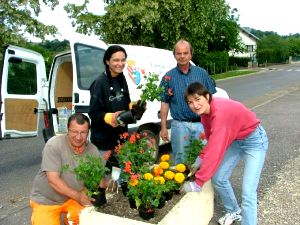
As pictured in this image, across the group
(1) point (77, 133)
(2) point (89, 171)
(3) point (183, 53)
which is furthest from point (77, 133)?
(3) point (183, 53)

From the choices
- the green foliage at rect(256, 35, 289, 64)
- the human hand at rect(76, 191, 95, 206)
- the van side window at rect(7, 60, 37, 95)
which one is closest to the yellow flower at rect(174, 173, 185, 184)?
the human hand at rect(76, 191, 95, 206)

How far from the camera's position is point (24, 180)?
19.9 ft

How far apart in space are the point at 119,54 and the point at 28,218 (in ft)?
7.76

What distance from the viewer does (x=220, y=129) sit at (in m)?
3.26

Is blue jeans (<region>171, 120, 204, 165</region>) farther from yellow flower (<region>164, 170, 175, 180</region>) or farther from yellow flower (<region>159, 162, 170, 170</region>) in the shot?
yellow flower (<region>164, 170, 175, 180</region>)

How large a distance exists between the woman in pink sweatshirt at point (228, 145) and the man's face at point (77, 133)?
914 mm

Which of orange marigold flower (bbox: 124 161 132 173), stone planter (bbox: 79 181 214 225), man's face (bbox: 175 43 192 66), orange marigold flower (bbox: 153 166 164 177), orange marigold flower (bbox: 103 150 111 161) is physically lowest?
stone planter (bbox: 79 181 214 225)

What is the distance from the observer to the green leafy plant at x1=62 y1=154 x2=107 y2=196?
3.06m

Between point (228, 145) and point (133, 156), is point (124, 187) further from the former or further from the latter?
point (228, 145)

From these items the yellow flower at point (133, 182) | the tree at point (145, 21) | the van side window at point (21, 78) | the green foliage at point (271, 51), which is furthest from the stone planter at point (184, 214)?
the green foliage at point (271, 51)

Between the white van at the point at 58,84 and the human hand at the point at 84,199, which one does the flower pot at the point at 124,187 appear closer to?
the human hand at the point at 84,199

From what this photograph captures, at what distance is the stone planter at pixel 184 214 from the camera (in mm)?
3156

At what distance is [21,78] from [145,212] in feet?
14.1

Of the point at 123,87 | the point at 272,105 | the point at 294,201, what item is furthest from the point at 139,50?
the point at 272,105
